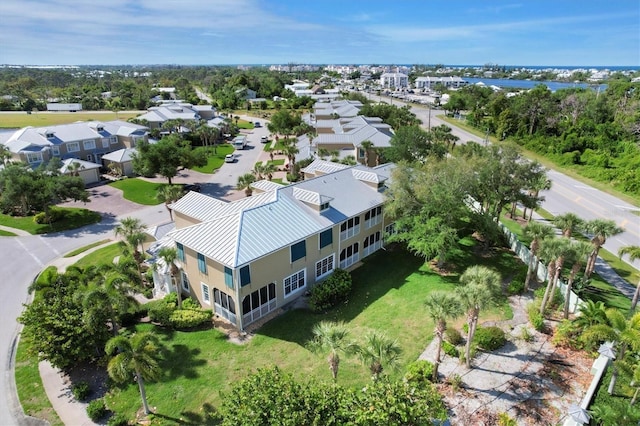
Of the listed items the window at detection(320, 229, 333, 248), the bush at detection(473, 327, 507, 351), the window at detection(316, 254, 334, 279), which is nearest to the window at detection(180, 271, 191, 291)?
the window at detection(316, 254, 334, 279)

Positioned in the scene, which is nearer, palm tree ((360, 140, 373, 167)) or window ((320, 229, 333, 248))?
window ((320, 229, 333, 248))

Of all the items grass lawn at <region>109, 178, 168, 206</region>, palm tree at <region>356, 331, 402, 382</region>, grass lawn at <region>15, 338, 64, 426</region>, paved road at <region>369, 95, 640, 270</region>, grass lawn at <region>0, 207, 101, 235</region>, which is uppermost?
palm tree at <region>356, 331, 402, 382</region>

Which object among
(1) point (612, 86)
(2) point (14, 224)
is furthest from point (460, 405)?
(1) point (612, 86)

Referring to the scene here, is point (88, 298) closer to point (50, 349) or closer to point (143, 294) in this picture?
point (50, 349)

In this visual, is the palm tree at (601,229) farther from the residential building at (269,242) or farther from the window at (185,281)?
the window at (185,281)

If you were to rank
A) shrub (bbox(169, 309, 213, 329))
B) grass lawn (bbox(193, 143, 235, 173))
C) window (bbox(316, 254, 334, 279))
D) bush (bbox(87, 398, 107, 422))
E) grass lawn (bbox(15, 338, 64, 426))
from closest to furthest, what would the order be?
bush (bbox(87, 398, 107, 422))
grass lawn (bbox(15, 338, 64, 426))
shrub (bbox(169, 309, 213, 329))
window (bbox(316, 254, 334, 279))
grass lawn (bbox(193, 143, 235, 173))

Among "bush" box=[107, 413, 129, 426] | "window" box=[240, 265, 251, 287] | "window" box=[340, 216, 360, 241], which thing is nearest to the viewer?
"bush" box=[107, 413, 129, 426]

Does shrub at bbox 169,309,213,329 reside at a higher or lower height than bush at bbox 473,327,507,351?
lower

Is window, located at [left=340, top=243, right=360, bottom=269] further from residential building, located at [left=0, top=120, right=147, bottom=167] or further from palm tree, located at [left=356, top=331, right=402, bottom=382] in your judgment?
residential building, located at [left=0, top=120, right=147, bottom=167]

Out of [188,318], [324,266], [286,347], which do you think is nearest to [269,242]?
[324,266]
